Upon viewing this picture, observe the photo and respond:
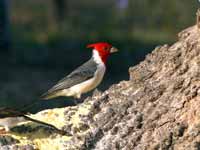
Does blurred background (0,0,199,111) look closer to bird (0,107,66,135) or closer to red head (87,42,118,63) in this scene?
A: red head (87,42,118,63)

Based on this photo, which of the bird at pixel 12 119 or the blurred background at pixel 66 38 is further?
the blurred background at pixel 66 38

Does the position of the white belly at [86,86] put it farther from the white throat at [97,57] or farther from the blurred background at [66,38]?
the blurred background at [66,38]

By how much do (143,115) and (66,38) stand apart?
54.8ft

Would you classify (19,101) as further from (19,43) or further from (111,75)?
(19,43)

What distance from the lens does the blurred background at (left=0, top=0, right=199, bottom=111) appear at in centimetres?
1777

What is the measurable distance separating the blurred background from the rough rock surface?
24.4 ft

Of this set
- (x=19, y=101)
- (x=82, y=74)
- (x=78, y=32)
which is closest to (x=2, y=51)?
(x=78, y=32)

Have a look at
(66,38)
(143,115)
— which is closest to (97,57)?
(143,115)

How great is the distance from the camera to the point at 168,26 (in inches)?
988

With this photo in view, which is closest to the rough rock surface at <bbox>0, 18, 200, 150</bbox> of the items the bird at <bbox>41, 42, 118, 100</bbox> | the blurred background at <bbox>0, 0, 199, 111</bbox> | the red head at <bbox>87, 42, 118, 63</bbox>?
the bird at <bbox>41, 42, 118, 100</bbox>

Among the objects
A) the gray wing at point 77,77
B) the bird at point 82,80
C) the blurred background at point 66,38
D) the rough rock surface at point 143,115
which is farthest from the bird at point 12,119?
the blurred background at point 66,38

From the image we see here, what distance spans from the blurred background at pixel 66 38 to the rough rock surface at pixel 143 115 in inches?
293

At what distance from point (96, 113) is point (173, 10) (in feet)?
65.9

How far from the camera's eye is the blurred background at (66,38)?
Answer: 17.8m
